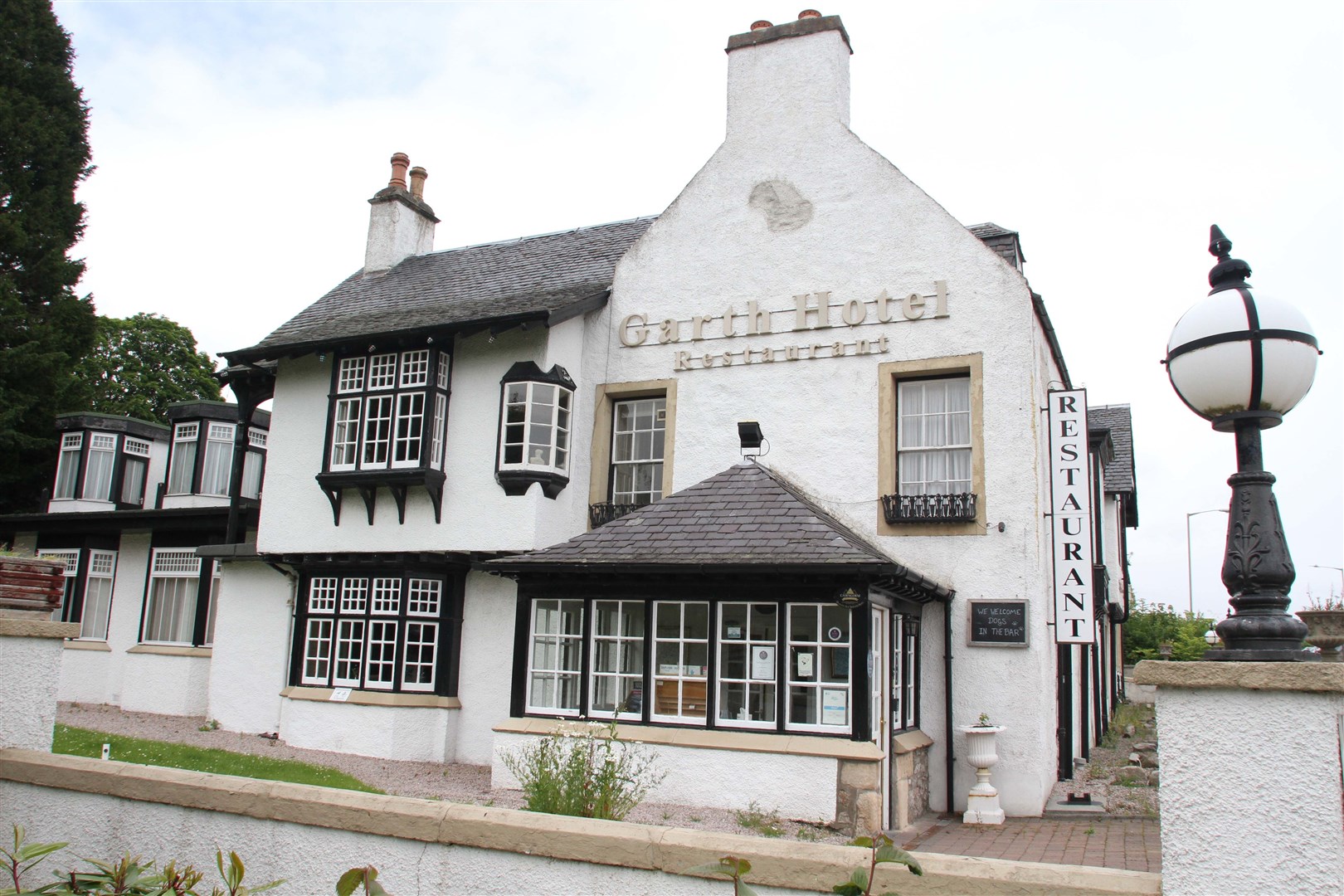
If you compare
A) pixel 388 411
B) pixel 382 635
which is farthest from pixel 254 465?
pixel 382 635

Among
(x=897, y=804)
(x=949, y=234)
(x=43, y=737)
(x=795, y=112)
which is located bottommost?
(x=897, y=804)

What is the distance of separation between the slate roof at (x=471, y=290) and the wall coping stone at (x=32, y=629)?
9.07 meters

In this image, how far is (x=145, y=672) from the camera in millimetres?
19375

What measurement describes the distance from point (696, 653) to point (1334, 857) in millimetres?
9091

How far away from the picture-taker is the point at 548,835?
4.89 m

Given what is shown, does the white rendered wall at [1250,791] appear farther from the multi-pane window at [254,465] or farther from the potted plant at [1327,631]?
the multi-pane window at [254,465]

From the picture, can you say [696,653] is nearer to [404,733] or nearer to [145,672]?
[404,733]

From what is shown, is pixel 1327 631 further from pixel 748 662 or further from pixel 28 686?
pixel 28 686

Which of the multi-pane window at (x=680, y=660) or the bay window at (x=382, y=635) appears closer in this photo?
the multi-pane window at (x=680, y=660)

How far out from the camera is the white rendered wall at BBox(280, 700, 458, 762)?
595 inches

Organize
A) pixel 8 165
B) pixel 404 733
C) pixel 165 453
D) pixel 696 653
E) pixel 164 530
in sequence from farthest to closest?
pixel 8 165
pixel 165 453
pixel 164 530
pixel 404 733
pixel 696 653

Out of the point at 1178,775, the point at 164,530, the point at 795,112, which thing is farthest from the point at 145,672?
the point at 1178,775

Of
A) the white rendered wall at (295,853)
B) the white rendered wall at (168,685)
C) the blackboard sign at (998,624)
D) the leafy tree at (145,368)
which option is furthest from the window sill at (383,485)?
the leafy tree at (145,368)

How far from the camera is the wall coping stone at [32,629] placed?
19.8 feet
